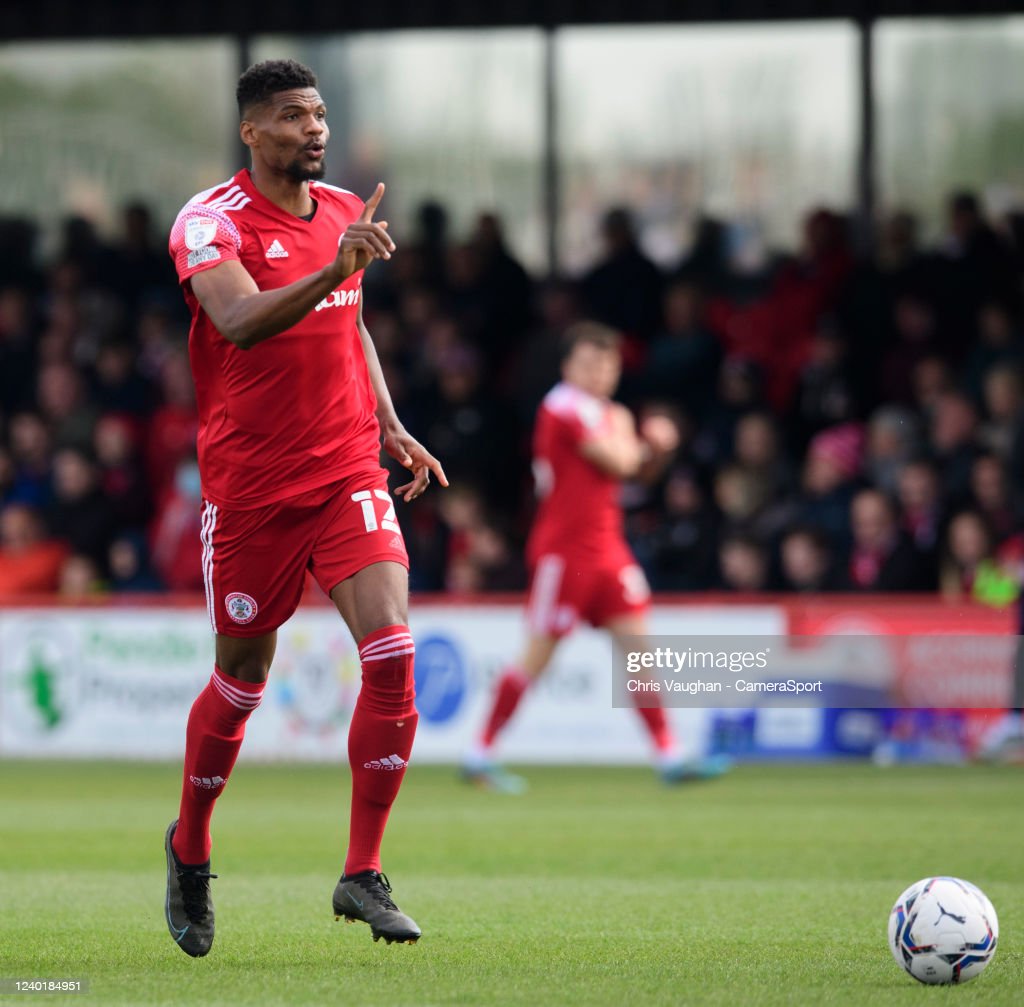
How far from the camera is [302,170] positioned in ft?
19.5

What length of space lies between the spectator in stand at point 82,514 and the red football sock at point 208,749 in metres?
10.5

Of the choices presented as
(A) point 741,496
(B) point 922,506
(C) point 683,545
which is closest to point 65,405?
(C) point 683,545

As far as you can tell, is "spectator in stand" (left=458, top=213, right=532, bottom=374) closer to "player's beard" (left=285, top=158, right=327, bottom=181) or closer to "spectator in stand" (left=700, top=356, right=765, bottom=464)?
"spectator in stand" (left=700, top=356, right=765, bottom=464)

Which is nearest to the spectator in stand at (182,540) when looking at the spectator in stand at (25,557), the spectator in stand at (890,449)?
the spectator in stand at (25,557)

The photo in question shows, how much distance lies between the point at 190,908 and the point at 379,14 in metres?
14.4

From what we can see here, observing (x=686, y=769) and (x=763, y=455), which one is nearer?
(x=686, y=769)

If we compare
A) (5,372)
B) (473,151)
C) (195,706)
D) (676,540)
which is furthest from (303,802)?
(473,151)

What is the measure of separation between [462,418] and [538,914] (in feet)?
32.4

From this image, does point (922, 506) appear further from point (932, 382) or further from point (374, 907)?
point (374, 907)

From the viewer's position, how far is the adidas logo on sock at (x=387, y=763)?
5922 mm

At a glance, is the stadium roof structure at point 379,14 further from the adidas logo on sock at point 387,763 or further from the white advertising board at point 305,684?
the adidas logo on sock at point 387,763

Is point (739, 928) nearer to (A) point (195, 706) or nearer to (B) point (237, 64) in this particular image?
(A) point (195, 706)

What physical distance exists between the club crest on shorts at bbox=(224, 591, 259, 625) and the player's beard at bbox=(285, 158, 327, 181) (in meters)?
1.21

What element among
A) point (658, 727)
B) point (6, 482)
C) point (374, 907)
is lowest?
point (658, 727)
